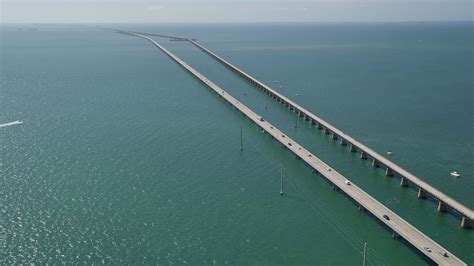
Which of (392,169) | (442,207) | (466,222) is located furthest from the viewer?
(392,169)

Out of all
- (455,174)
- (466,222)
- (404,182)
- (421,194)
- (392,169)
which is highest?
(392,169)

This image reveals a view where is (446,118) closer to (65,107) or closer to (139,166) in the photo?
(139,166)

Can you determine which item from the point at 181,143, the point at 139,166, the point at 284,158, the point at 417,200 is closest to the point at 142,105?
the point at 181,143

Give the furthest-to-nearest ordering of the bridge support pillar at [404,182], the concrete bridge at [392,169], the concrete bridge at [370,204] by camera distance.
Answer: the bridge support pillar at [404,182], the concrete bridge at [392,169], the concrete bridge at [370,204]

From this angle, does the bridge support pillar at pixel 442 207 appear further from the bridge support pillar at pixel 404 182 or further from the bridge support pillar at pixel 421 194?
the bridge support pillar at pixel 404 182

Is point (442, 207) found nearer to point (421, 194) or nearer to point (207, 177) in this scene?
point (421, 194)

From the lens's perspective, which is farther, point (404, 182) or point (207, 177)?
point (207, 177)

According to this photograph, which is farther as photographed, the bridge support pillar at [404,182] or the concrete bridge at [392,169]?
the bridge support pillar at [404,182]

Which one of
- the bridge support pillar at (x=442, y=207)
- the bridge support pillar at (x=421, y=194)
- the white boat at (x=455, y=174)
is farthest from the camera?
the white boat at (x=455, y=174)

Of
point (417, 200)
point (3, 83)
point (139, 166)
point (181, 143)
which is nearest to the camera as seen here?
point (417, 200)

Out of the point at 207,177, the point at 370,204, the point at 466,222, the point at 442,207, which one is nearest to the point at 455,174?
the point at 442,207

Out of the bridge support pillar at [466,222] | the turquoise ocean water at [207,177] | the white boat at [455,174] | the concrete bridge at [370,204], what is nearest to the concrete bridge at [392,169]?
the bridge support pillar at [466,222]
